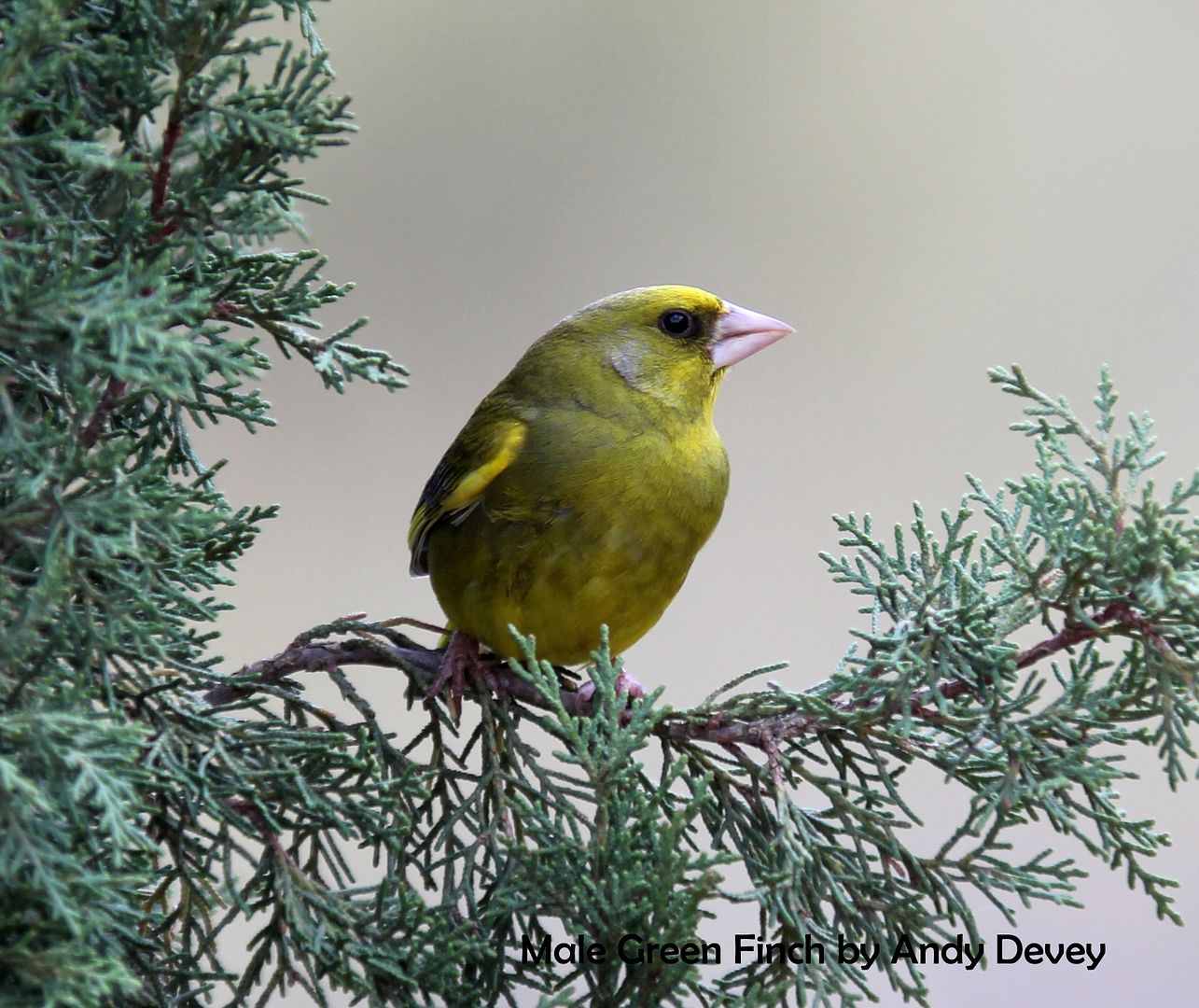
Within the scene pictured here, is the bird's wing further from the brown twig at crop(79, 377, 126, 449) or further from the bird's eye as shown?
the brown twig at crop(79, 377, 126, 449)

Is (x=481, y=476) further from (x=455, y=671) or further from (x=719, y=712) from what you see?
(x=719, y=712)

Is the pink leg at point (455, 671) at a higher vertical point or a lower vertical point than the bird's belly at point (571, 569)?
lower

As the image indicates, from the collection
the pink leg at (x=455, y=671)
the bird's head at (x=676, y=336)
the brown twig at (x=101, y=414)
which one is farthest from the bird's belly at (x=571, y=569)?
the brown twig at (x=101, y=414)

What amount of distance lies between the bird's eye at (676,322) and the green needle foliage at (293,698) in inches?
38.4

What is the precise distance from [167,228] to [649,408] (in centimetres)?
131

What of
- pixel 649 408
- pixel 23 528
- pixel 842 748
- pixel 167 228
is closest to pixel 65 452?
pixel 23 528

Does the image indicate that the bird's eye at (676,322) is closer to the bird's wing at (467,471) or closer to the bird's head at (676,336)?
the bird's head at (676,336)

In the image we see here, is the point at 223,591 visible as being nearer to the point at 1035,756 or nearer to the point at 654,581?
the point at 654,581

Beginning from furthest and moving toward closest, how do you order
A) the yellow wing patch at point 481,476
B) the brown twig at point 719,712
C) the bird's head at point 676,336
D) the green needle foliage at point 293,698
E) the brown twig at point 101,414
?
the bird's head at point 676,336 → the yellow wing patch at point 481,476 → the brown twig at point 719,712 → the brown twig at point 101,414 → the green needle foliage at point 293,698

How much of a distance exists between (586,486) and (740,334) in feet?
1.96

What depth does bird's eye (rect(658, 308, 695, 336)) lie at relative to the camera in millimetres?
2689

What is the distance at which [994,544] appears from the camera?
1664 mm

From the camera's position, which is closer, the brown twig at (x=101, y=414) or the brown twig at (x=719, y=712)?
the brown twig at (x=101, y=414)

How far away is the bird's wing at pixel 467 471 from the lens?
2406mm
